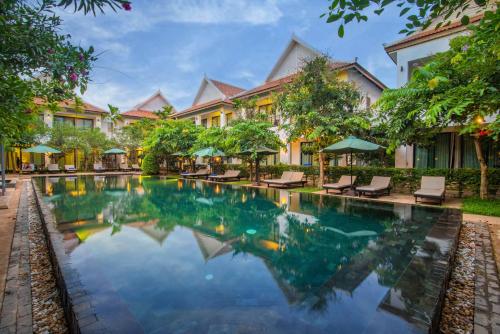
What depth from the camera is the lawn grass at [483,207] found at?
7828mm

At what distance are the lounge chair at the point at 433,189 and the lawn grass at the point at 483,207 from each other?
799 millimetres

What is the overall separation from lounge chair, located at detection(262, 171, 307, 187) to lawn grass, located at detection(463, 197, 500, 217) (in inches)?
302

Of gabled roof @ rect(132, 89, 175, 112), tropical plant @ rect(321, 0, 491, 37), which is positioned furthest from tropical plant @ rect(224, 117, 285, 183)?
gabled roof @ rect(132, 89, 175, 112)

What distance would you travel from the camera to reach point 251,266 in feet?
15.2

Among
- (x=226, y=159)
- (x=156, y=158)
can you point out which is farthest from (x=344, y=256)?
(x=156, y=158)

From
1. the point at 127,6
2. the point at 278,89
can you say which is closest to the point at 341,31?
the point at 127,6

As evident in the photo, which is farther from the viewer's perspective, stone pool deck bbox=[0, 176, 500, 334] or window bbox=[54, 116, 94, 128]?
window bbox=[54, 116, 94, 128]

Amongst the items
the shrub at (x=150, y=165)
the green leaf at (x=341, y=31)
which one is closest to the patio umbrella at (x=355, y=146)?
the green leaf at (x=341, y=31)

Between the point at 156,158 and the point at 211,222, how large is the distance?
65.5ft

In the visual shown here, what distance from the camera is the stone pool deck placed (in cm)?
288

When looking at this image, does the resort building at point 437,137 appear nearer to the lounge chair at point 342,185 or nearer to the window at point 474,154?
the window at point 474,154

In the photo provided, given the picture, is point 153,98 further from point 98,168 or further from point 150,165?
point 150,165

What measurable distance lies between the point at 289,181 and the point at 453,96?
8622 mm

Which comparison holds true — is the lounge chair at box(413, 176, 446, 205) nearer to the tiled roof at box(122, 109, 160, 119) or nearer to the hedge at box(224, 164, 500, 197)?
the hedge at box(224, 164, 500, 197)
